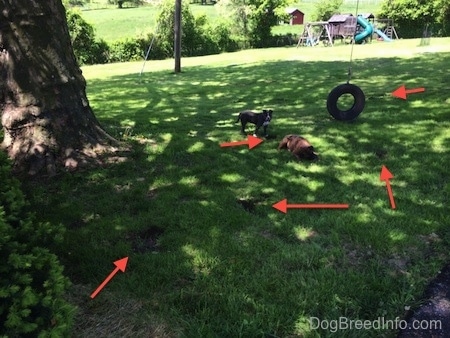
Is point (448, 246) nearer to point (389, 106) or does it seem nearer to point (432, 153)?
point (432, 153)

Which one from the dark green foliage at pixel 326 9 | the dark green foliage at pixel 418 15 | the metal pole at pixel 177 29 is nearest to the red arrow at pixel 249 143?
the metal pole at pixel 177 29

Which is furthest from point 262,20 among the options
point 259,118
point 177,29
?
point 259,118

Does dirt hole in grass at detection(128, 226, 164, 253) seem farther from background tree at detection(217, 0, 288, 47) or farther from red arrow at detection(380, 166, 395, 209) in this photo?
background tree at detection(217, 0, 288, 47)

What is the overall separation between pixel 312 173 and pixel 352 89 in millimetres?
3104

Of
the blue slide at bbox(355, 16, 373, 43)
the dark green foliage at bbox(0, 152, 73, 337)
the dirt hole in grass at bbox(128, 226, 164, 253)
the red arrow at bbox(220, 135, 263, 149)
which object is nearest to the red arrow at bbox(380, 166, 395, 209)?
the red arrow at bbox(220, 135, 263, 149)

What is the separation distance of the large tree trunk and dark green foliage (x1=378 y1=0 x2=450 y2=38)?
43.3m

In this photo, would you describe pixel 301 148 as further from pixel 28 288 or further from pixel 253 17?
pixel 253 17

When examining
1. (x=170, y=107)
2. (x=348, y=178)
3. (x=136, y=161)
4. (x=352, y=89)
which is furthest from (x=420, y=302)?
(x=170, y=107)

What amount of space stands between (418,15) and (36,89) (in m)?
45.4

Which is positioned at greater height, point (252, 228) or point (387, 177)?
point (387, 177)

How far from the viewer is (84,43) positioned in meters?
33.9

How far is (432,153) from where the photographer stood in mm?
6203

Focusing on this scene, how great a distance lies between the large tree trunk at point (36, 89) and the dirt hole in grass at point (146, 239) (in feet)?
6.63

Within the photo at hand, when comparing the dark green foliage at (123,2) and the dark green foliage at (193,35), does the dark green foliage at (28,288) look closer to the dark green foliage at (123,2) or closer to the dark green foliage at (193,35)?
the dark green foliage at (193,35)
